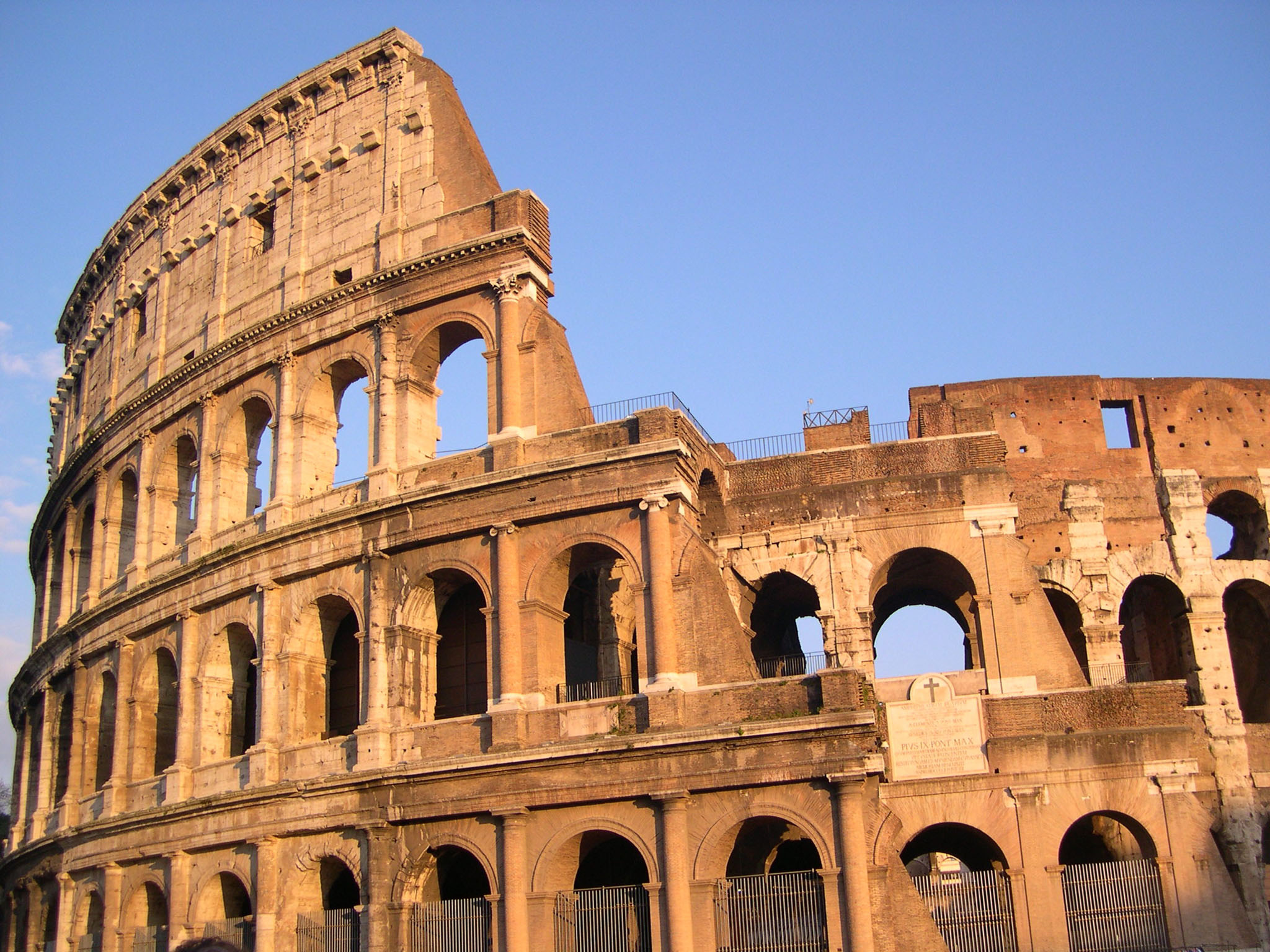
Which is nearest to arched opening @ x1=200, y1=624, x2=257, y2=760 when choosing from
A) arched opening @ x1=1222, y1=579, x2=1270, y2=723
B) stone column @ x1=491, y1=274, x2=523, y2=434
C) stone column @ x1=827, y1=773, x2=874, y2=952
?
stone column @ x1=491, y1=274, x2=523, y2=434

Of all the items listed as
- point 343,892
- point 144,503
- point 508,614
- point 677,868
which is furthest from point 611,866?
point 144,503

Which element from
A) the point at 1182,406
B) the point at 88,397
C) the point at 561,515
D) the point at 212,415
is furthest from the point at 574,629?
the point at 88,397

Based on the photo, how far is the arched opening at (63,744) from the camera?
27688 millimetres

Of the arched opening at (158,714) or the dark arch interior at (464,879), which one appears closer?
the dark arch interior at (464,879)

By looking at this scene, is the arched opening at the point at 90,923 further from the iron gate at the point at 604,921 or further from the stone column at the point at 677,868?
the stone column at the point at 677,868

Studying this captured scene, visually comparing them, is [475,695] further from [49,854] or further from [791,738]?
[49,854]

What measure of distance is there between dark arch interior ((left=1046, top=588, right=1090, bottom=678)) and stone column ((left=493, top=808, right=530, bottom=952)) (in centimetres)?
1040

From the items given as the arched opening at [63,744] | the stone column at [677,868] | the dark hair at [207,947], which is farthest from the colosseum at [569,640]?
the dark hair at [207,947]

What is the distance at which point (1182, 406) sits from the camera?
2422cm

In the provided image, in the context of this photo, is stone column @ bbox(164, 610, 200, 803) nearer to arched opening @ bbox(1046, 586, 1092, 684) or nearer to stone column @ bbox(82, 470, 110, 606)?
stone column @ bbox(82, 470, 110, 606)

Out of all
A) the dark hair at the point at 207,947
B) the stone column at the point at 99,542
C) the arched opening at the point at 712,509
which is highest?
the stone column at the point at 99,542

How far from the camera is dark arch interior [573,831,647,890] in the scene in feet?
66.3

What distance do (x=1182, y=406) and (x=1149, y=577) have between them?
335cm

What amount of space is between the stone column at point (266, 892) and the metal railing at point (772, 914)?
7.22 m
